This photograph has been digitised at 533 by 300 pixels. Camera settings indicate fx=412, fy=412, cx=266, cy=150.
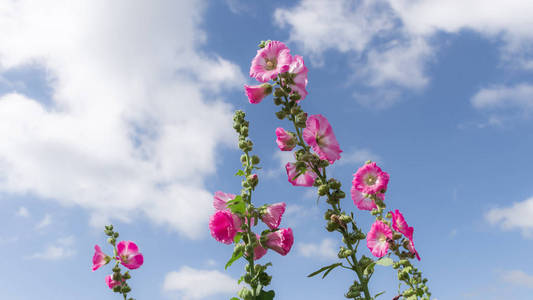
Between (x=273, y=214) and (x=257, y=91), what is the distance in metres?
0.82

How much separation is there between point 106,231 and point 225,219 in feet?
9.66

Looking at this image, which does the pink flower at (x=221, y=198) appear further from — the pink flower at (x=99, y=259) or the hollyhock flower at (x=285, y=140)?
the pink flower at (x=99, y=259)

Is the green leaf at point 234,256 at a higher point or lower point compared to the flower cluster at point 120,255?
lower

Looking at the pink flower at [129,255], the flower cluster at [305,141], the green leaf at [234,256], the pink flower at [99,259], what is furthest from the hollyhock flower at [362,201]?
the pink flower at [99,259]

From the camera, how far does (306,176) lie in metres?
2.48

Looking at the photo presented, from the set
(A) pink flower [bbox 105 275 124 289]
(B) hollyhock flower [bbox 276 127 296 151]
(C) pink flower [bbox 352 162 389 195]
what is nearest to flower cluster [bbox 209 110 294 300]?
(B) hollyhock flower [bbox 276 127 296 151]

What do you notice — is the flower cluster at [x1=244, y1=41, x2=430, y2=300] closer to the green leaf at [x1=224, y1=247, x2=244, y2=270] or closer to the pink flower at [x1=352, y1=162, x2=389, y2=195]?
the green leaf at [x1=224, y1=247, x2=244, y2=270]

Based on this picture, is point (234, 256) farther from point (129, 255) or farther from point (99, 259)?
point (99, 259)

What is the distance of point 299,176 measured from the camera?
98.0 inches

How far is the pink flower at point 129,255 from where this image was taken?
4.65 meters

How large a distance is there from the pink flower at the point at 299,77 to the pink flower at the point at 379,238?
1617 millimetres

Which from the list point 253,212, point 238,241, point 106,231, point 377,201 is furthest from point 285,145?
point 106,231

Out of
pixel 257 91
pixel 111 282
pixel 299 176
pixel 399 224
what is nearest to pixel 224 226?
pixel 299 176

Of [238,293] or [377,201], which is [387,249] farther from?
[238,293]
